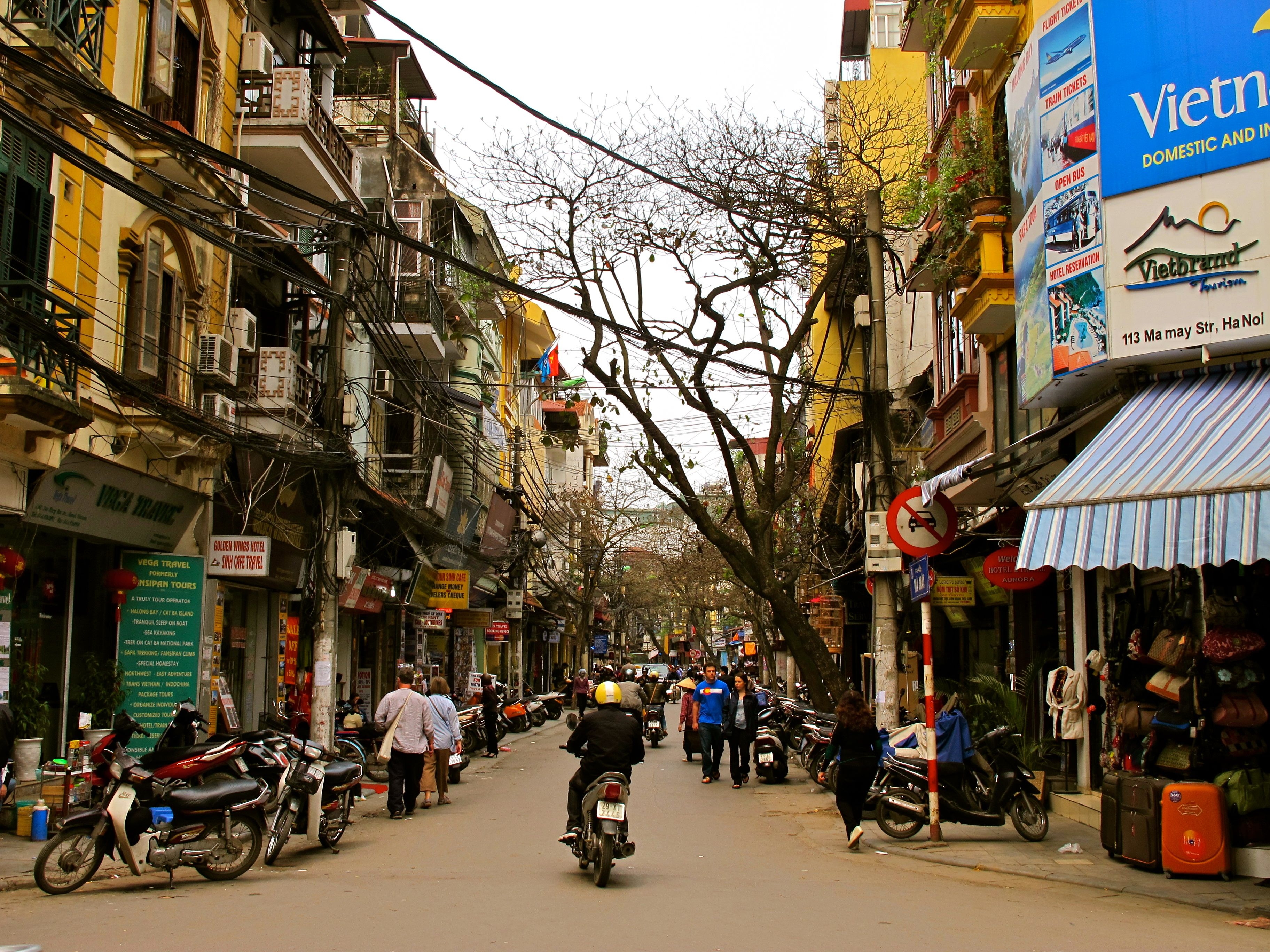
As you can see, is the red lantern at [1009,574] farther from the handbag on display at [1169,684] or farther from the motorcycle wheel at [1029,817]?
the handbag on display at [1169,684]

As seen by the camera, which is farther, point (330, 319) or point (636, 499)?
point (636, 499)

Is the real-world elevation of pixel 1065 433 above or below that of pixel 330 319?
below

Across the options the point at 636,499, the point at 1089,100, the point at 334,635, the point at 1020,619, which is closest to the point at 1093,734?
the point at 1020,619

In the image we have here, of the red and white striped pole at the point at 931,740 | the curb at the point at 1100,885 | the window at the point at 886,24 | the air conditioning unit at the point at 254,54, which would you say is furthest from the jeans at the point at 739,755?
the window at the point at 886,24

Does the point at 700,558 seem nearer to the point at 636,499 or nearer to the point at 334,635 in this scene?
the point at 636,499

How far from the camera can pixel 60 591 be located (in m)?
14.3

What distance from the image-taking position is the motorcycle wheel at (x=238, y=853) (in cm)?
958

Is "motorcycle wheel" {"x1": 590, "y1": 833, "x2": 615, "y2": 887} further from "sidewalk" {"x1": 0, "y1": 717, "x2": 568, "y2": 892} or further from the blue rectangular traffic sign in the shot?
the blue rectangular traffic sign

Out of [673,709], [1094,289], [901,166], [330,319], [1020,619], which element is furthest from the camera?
[673,709]

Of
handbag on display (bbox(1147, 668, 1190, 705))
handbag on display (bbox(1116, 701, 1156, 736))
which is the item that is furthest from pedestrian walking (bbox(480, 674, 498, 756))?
handbag on display (bbox(1147, 668, 1190, 705))

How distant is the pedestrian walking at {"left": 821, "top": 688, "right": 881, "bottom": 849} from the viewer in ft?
38.1

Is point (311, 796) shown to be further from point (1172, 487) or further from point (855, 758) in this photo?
point (1172, 487)

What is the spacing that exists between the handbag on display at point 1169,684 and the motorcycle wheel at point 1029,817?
6.58 ft

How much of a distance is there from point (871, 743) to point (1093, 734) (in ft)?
12.1
